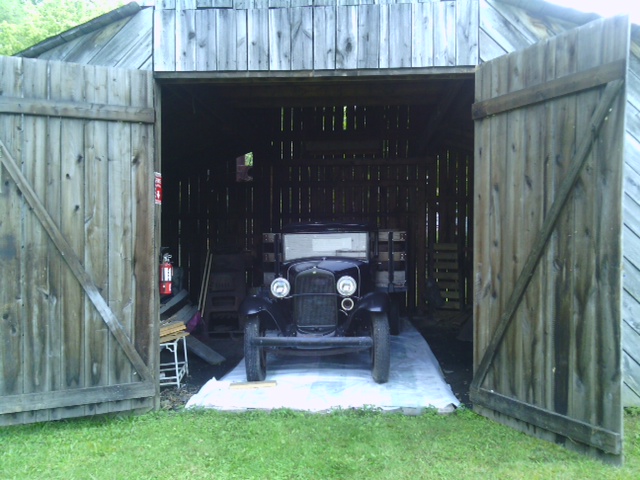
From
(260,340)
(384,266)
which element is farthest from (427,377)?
(384,266)

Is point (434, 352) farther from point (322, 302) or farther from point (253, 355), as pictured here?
point (253, 355)

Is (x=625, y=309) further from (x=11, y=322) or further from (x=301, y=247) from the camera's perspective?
(x=11, y=322)

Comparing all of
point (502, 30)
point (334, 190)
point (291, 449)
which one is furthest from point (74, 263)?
point (334, 190)

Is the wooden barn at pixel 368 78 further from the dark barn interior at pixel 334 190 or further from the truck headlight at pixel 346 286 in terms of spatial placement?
the dark barn interior at pixel 334 190

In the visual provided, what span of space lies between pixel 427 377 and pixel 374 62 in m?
2.92

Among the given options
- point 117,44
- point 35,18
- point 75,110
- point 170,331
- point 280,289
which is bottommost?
point 170,331

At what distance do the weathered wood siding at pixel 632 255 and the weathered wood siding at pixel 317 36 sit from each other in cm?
141

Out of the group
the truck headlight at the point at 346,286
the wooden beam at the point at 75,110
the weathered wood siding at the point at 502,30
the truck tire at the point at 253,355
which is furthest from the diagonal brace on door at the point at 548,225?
the wooden beam at the point at 75,110

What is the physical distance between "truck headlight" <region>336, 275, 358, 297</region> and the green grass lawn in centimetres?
137

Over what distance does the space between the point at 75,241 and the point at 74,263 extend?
0.17m

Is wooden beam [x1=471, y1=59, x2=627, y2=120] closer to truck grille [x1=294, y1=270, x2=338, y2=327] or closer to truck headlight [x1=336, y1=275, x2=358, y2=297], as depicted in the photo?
truck headlight [x1=336, y1=275, x2=358, y2=297]

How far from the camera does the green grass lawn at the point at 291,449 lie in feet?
10.9

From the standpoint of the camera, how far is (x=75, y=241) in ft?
13.5

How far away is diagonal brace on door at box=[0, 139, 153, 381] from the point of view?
13.0 feet
